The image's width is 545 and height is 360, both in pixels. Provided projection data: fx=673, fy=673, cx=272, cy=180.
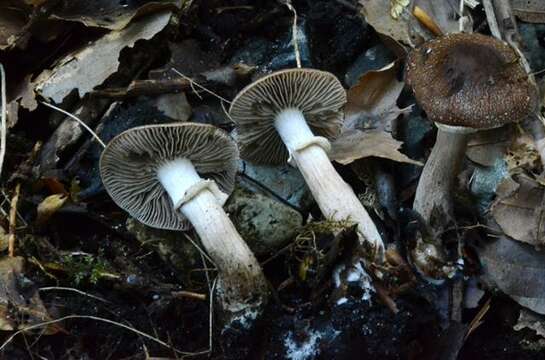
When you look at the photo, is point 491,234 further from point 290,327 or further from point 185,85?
Answer: point 185,85

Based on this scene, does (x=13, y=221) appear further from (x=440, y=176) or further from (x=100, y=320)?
(x=440, y=176)

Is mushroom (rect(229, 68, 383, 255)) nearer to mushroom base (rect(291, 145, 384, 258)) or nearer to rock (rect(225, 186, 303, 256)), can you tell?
mushroom base (rect(291, 145, 384, 258))

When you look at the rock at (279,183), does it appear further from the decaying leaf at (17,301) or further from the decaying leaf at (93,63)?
the decaying leaf at (17,301)

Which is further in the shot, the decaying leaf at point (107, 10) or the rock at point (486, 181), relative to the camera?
the decaying leaf at point (107, 10)

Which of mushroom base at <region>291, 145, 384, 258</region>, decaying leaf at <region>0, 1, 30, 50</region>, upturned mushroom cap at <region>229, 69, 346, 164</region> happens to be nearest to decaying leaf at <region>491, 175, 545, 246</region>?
Answer: mushroom base at <region>291, 145, 384, 258</region>

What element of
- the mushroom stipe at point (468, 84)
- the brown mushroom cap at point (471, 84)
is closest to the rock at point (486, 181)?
the mushroom stipe at point (468, 84)

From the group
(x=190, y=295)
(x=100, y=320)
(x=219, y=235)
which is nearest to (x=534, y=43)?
(x=219, y=235)
